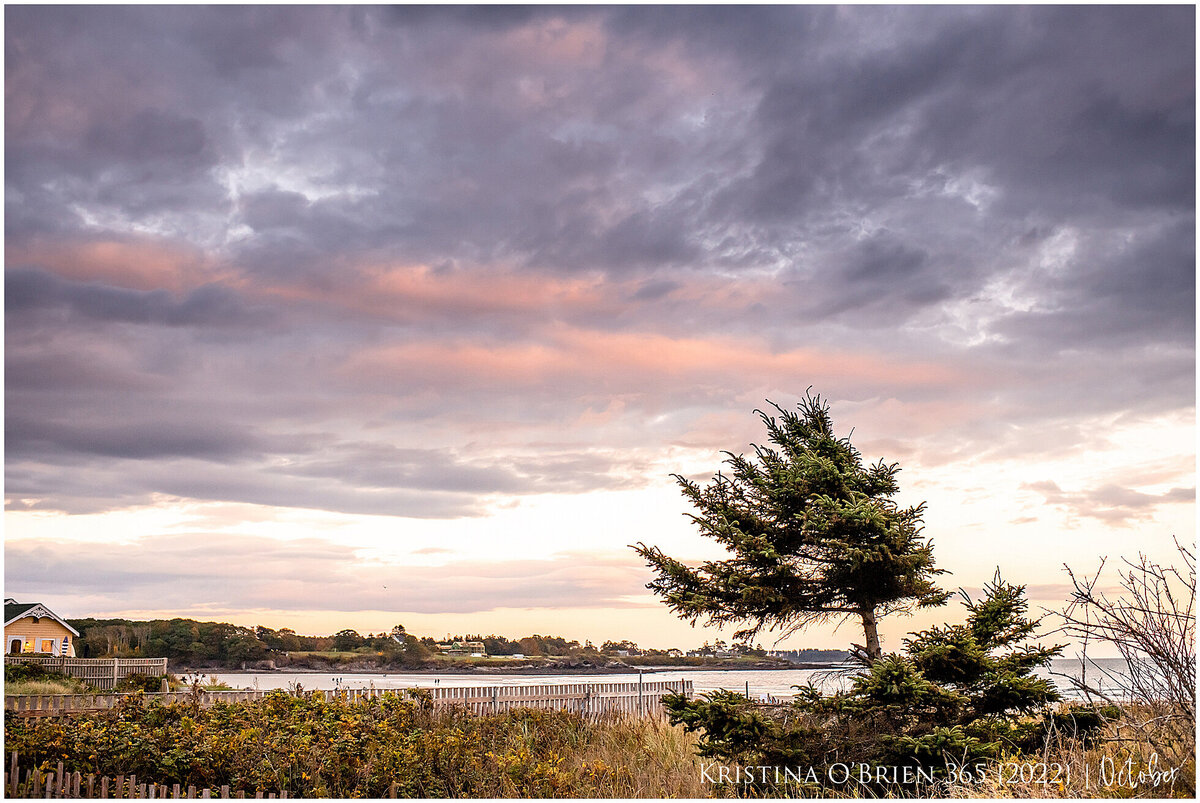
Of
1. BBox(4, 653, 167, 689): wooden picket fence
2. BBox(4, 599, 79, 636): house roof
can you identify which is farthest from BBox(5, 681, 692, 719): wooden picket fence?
BBox(4, 599, 79, 636): house roof

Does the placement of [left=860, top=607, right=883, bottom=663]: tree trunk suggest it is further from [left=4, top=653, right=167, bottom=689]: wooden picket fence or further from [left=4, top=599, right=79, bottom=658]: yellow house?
[left=4, top=599, right=79, bottom=658]: yellow house

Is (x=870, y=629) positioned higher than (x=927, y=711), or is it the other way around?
(x=870, y=629)

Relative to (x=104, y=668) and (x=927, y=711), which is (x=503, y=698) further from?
(x=104, y=668)

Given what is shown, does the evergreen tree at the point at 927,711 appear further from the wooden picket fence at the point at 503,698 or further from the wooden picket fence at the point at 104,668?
the wooden picket fence at the point at 104,668

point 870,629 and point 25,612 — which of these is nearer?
point 870,629

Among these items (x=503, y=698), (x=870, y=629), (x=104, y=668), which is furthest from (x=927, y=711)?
(x=104, y=668)

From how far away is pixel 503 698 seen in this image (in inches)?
627

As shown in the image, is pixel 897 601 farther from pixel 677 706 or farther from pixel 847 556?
pixel 677 706

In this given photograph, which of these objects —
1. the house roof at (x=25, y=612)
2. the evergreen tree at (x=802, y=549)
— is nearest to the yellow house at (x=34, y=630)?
the house roof at (x=25, y=612)

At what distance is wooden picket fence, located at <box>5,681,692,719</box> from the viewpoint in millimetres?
14219

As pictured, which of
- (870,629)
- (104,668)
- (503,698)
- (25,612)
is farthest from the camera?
(25,612)

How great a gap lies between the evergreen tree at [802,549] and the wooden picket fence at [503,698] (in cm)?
476

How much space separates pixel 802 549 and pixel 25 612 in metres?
44.8

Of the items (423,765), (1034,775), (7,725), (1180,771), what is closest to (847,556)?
(1034,775)
